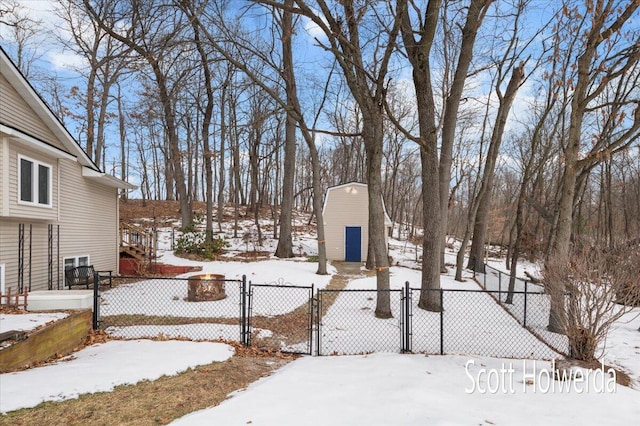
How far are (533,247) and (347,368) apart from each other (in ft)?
61.1

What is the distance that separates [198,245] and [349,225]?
790cm

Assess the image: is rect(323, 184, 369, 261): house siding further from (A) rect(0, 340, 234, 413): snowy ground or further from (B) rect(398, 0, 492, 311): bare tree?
(A) rect(0, 340, 234, 413): snowy ground

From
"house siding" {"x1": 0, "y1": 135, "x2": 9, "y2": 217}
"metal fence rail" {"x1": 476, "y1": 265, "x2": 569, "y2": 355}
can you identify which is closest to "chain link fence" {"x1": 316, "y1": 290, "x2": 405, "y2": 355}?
"metal fence rail" {"x1": 476, "y1": 265, "x2": 569, "y2": 355}

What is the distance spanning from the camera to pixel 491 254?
30625 millimetres

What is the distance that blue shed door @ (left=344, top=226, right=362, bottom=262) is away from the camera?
66.6ft

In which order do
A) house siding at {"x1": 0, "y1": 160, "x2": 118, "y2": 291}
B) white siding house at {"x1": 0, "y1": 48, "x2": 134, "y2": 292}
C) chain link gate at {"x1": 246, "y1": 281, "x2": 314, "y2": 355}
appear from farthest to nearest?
house siding at {"x1": 0, "y1": 160, "x2": 118, "y2": 291}
white siding house at {"x1": 0, "y1": 48, "x2": 134, "y2": 292}
chain link gate at {"x1": 246, "y1": 281, "x2": 314, "y2": 355}

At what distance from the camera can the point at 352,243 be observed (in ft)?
66.7

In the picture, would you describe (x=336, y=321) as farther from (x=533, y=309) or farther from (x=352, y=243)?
(x=352, y=243)

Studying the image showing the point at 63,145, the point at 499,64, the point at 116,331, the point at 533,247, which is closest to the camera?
the point at 116,331

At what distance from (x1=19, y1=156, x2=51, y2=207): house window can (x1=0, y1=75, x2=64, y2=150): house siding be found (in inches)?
33.3

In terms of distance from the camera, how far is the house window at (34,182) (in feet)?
30.5

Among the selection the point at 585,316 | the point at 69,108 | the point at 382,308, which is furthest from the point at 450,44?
the point at 69,108

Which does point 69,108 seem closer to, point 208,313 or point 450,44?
point 208,313

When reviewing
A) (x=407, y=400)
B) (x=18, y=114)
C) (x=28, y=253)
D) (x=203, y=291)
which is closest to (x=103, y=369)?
(x=407, y=400)
